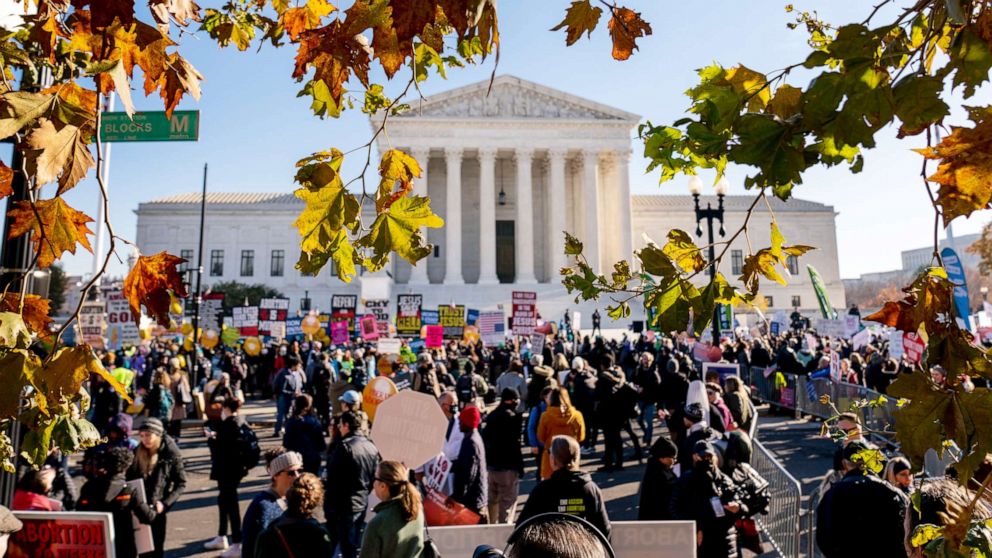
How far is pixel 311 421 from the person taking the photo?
6.97 meters

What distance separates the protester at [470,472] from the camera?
221 inches

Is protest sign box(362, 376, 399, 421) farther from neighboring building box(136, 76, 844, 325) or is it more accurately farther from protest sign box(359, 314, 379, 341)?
neighboring building box(136, 76, 844, 325)

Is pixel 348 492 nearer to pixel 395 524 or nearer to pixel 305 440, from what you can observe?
pixel 305 440

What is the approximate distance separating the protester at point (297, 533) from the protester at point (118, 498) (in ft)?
6.06

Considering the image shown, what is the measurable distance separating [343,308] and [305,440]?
15.4m

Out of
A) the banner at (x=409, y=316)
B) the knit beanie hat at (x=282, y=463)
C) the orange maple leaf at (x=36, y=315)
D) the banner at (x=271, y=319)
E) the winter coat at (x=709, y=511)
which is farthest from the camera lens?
the banner at (x=271, y=319)

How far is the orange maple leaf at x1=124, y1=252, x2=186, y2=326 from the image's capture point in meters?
1.56

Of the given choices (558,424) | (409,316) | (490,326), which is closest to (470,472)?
(558,424)

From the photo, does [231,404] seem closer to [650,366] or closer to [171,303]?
[171,303]

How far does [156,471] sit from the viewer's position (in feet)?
17.6

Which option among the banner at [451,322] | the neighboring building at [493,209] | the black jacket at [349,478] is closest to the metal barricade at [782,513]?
the black jacket at [349,478]

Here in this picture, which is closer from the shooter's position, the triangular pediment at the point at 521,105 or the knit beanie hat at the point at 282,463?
the knit beanie hat at the point at 282,463

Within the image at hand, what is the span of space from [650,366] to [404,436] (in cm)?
779

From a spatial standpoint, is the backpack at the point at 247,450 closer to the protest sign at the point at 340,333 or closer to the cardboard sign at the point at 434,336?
the cardboard sign at the point at 434,336
